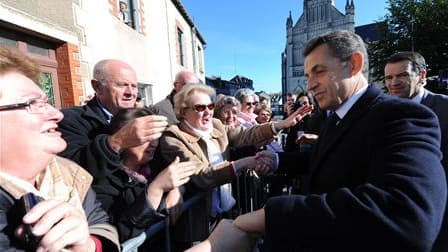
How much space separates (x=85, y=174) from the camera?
138cm

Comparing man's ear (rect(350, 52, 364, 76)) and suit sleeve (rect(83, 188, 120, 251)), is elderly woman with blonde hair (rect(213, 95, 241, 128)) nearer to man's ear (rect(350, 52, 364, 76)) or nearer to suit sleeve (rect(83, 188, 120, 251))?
man's ear (rect(350, 52, 364, 76))

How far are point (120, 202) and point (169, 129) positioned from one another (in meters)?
0.76

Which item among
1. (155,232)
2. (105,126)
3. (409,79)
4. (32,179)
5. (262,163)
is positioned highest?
(409,79)

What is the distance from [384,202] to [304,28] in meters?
95.0

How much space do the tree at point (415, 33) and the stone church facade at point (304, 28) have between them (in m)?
56.0

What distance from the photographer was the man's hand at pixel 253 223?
114 cm

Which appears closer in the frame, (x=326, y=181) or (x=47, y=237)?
(x=47, y=237)

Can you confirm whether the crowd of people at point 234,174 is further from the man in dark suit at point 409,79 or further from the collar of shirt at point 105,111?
the man in dark suit at point 409,79

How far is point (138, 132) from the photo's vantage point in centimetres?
166

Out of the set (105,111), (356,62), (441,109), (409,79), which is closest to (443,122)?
(441,109)

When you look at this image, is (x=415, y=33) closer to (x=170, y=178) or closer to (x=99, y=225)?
(x=170, y=178)

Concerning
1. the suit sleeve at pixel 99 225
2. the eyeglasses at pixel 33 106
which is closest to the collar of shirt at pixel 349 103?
the suit sleeve at pixel 99 225

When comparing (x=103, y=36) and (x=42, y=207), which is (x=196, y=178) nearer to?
(x=42, y=207)

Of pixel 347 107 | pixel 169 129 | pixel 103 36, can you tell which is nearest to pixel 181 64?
pixel 103 36
